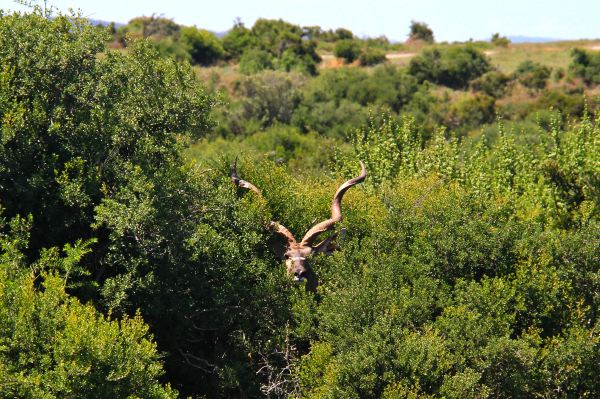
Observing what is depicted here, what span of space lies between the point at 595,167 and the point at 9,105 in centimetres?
1636

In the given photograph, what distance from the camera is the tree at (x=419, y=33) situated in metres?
125

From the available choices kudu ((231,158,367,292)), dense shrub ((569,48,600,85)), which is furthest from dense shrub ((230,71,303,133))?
kudu ((231,158,367,292))

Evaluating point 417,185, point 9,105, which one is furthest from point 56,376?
point 417,185

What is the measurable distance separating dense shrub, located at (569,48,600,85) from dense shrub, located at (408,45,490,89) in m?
8.40

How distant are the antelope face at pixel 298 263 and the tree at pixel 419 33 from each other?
10937 centimetres

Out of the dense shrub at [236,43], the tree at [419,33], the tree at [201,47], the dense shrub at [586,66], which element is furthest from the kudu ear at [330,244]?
the tree at [419,33]

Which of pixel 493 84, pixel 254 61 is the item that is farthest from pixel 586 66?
pixel 254 61

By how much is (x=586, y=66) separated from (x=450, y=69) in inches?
489

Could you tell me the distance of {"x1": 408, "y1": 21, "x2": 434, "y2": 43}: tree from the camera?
125375 mm

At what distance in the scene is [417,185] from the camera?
22.2 metres

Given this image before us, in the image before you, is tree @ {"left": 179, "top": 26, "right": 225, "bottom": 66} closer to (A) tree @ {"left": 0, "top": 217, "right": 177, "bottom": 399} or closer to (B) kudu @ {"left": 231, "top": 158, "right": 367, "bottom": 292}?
(B) kudu @ {"left": 231, "top": 158, "right": 367, "bottom": 292}

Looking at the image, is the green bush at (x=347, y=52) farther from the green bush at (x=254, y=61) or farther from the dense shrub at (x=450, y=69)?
the dense shrub at (x=450, y=69)

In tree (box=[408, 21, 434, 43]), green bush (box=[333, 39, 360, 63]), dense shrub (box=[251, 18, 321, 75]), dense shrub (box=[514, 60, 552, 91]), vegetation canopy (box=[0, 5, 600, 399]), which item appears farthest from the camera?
tree (box=[408, 21, 434, 43])

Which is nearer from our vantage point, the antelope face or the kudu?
the antelope face
